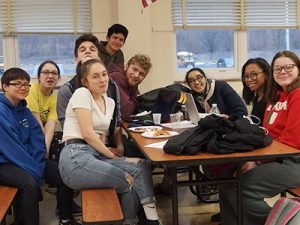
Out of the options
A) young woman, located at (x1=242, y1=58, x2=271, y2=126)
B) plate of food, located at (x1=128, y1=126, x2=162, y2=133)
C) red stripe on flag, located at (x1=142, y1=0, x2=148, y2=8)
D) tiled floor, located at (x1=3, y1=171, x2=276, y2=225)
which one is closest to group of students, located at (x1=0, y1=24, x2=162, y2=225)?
plate of food, located at (x1=128, y1=126, x2=162, y2=133)

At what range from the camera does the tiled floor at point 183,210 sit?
2.97m

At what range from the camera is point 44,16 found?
13.7 feet

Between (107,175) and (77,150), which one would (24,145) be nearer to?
(77,150)

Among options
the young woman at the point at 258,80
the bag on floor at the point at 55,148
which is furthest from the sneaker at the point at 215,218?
the bag on floor at the point at 55,148

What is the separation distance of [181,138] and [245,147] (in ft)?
1.03

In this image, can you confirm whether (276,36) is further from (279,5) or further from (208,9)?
(208,9)

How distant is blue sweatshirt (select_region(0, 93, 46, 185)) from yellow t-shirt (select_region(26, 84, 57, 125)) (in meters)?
0.41

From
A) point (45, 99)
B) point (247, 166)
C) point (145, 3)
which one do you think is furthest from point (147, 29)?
point (247, 166)

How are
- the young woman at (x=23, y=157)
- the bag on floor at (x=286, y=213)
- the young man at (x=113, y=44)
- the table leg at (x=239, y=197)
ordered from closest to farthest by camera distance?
the bag on floor at (x=286, y=213) → the table leg at (x=239, y=197) → the young woman at (x=23, y=157) → the young man at (x=113, y=44)

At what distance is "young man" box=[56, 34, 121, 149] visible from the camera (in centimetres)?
283

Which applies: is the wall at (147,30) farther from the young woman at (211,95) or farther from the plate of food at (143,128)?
the plate of food at (143,128)

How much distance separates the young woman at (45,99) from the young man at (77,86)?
1.20 feet

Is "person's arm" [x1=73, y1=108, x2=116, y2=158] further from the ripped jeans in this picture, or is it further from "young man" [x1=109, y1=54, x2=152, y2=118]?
"young man" [x1=109, y1=54, x2=152, y2=118]

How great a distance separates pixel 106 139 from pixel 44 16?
2.05 meters
